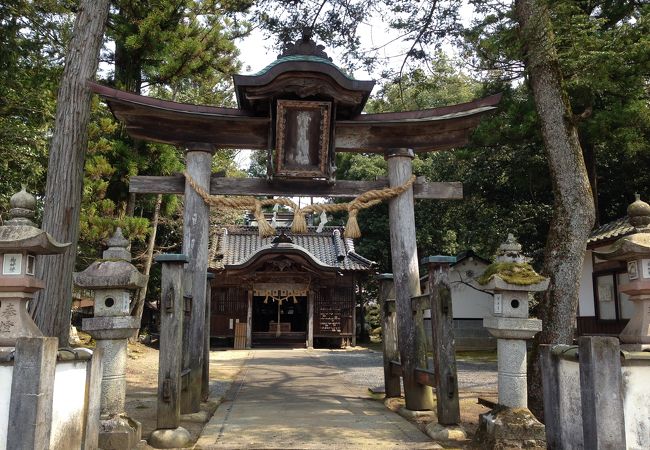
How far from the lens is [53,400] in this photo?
4.05 metres

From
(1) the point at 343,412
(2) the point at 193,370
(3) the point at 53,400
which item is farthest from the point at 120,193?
(3) the point at 53,400

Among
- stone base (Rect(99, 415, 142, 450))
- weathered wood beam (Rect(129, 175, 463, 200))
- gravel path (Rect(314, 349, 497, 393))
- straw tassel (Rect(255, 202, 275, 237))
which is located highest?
weathered wood beam (Rect(129, 175, 463, 200))

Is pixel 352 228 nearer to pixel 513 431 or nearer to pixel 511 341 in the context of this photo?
pixel 511 341

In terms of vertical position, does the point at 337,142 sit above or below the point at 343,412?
above

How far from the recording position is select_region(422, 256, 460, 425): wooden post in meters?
5.77

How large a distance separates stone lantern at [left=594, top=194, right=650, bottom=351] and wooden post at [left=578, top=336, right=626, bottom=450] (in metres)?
0.59

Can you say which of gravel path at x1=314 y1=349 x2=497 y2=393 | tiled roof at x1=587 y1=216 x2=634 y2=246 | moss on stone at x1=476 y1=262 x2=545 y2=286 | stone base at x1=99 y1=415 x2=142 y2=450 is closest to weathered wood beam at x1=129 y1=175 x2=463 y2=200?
moss on stone at x1=476 y1=262 x2=545 y2=286

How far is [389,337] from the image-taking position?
27.4 ft

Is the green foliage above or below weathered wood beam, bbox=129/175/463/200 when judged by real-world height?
above

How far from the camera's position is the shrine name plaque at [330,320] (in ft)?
67.5

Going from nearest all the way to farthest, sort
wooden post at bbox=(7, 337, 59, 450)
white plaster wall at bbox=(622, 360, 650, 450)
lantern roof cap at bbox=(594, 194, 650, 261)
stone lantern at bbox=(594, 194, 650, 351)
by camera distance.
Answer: wooden post at bbox=(7, 337, 59, 450), white plaster wall at bbox=(622, 360, 650, 450), stone lantern at bbox=(594, 194, 650, 351), lantern roof cap at bbox=(594, 194, 650, 261)

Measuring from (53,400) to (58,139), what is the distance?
4.36 metres

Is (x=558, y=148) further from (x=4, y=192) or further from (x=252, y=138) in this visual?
(x=4, y=192)

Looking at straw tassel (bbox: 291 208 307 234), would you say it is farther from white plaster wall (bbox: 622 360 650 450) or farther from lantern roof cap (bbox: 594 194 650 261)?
white plaster wall (bbox: 622 360 650 450)
